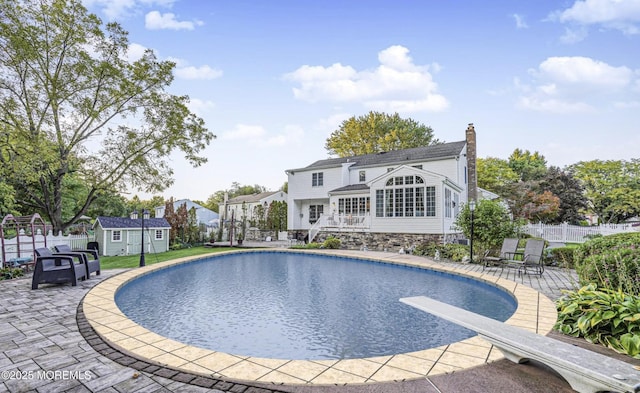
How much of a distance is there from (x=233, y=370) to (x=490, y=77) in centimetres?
1584

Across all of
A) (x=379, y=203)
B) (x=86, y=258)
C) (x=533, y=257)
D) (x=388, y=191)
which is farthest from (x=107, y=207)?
(x=533, y=257)

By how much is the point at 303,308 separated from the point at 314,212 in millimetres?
16321

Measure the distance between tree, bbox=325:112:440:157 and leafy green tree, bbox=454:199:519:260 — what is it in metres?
21.1

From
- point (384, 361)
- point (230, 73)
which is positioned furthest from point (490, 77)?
point (384, 361)

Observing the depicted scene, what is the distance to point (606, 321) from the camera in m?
3.89

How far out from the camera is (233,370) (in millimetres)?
3338

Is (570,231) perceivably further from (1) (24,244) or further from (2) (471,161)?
(1) (24,244)

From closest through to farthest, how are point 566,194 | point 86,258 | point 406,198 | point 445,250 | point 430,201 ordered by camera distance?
1. point 86,258
2. point 445,250
3. point 430,201
4. point 406,198
5. point 566,194

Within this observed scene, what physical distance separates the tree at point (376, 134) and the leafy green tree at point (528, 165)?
10406 mm

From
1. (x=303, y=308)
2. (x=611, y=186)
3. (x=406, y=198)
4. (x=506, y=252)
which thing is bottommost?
(x=303, y=308)

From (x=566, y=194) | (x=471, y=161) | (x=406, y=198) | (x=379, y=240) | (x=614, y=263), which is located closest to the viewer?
(x=614, y=263)

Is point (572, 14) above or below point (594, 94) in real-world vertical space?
above

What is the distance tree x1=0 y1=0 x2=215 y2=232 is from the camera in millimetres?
12336

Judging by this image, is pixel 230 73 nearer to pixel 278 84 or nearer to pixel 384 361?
pixel 278 84
